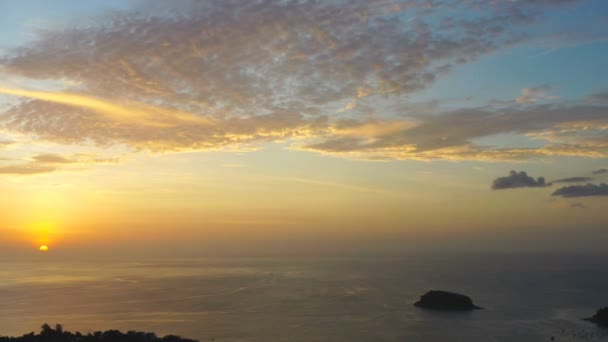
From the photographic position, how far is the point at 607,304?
124562 mm

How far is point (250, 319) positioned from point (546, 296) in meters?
88.0

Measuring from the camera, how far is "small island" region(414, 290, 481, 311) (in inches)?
4446

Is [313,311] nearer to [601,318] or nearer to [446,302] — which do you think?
[446,302]

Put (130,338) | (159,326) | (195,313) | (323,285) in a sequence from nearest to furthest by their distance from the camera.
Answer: (130,338) < (159,326) < (195,313) < (323,285)

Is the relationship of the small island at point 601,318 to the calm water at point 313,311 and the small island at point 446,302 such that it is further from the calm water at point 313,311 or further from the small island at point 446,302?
the small island at point 446,302

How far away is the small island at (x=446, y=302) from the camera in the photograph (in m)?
113

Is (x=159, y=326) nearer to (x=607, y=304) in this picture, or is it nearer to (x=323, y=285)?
(x=323, y=285)

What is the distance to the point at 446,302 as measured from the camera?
115 metres

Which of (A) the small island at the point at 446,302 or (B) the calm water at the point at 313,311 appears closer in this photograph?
(B) the calm water at the point at 313,311

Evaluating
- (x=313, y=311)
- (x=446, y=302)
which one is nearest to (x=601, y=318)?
(x=446, y=302)

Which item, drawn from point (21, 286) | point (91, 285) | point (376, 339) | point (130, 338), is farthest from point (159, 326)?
point (21, 286)

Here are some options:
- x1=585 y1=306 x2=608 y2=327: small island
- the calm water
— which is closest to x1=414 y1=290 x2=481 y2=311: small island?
the calm water

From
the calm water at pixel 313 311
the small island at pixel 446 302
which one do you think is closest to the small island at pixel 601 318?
the calm water at pixel 313 311

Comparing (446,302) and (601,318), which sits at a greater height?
(446,302)
